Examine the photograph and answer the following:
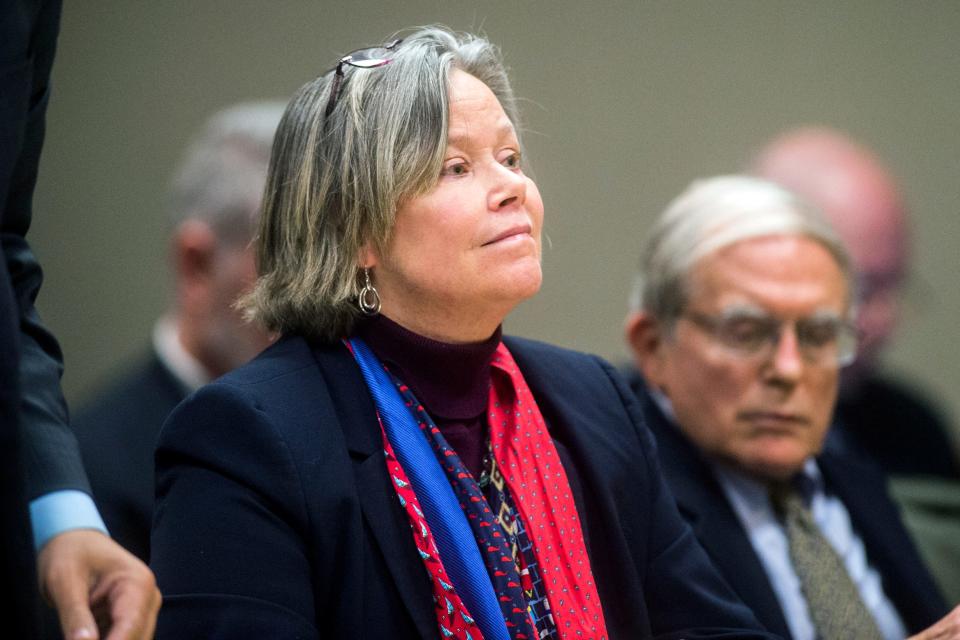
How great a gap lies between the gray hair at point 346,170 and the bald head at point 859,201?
3.23m

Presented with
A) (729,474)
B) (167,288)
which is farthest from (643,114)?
(729,474)

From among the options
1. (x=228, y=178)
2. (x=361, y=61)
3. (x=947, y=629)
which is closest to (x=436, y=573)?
(x=361, y=61)

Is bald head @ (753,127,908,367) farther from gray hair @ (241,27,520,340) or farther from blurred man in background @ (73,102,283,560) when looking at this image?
gray hair @ (241,27,520,340)

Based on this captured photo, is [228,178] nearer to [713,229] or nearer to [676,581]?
[713,229]

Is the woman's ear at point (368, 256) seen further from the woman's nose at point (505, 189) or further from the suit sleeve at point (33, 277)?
the suit sleeve at point (33, 277)

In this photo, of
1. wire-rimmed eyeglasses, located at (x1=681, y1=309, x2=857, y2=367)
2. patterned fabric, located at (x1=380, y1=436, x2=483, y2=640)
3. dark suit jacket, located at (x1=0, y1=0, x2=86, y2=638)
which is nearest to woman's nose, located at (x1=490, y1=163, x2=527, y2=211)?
patterned fabric, located at (x1=380, y1=436, x2=483, y2=640)

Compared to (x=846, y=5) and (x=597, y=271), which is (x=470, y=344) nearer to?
(x=597, y=271)

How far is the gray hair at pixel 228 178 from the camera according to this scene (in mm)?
3967

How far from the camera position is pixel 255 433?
2.17 m

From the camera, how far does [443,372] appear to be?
237cm

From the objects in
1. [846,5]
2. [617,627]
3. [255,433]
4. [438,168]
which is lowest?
[617,627]

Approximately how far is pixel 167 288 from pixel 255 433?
3401mm

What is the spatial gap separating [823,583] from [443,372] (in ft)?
3.99

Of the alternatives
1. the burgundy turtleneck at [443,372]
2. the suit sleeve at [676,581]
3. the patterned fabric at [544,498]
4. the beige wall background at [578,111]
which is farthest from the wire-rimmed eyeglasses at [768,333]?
the beige wall background at [578,111]
